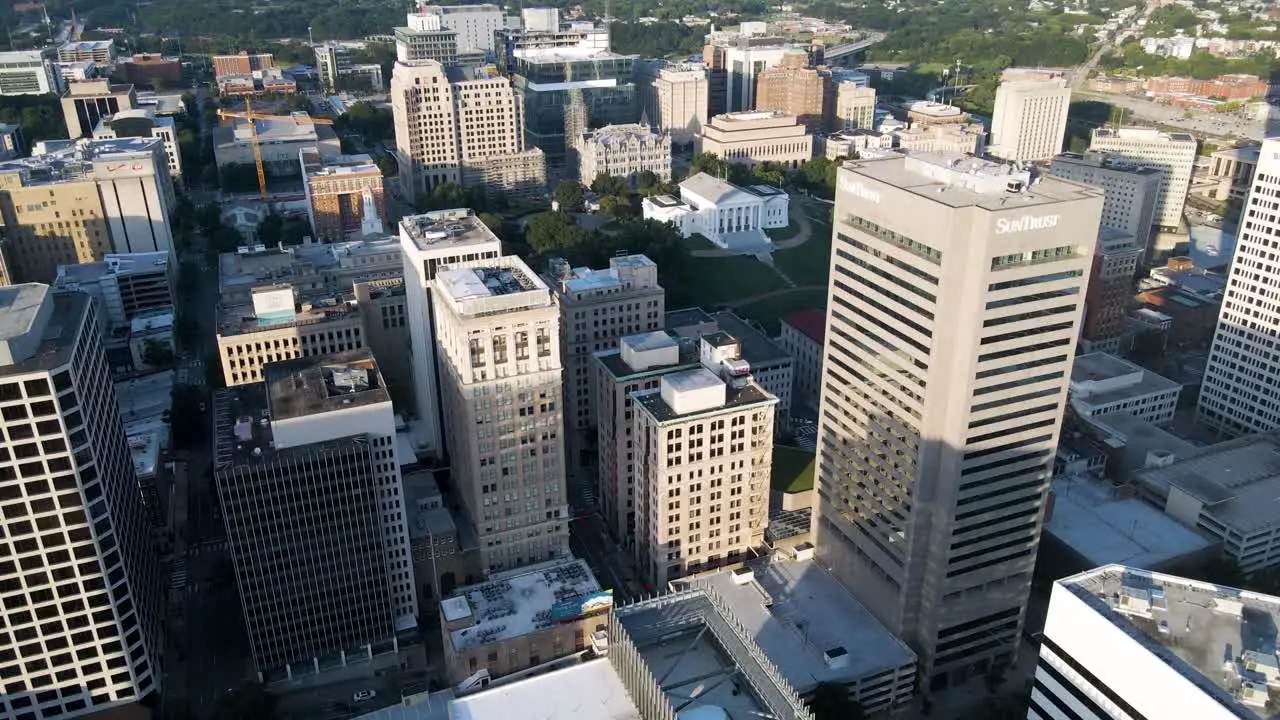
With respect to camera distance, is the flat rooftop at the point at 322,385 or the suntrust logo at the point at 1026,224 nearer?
the suntrust logo at the point at 1026,224

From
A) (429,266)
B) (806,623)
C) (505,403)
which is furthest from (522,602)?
(429,266)

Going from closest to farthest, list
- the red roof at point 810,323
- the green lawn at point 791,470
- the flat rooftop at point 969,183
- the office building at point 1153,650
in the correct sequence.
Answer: the office building at point 1153,650 → the flat rooftop at point 969,183 → the green lawn at point 791,470 → the red roof at point 810,323

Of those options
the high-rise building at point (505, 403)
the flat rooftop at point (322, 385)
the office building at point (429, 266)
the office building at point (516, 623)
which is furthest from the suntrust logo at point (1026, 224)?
the office building at point (429, 266)

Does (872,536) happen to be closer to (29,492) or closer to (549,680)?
(549,680)

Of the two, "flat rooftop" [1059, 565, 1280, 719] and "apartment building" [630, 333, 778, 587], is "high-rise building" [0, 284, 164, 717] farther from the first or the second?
"flat rooftop" [1059, 565, 1280, 719]

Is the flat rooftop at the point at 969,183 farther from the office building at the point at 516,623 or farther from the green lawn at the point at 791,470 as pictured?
the office building at the point at 516,623

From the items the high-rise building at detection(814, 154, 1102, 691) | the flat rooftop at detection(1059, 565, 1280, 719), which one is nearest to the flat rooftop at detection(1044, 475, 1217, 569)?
the high-rise building at detection(814, 154, 1102, 691)
